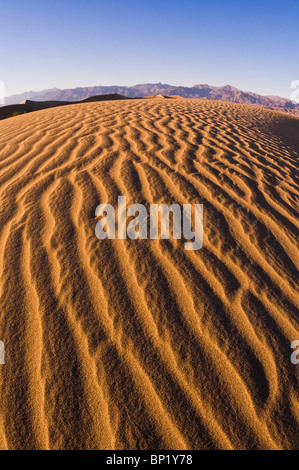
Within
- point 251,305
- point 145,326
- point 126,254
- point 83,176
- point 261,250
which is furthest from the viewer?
point 83,176

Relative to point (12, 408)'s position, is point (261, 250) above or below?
above

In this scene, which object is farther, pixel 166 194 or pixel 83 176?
pixel 83 176

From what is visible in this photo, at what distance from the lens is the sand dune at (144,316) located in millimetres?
1341

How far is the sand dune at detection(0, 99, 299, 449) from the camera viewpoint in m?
1.34

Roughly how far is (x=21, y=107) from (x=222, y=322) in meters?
15.1

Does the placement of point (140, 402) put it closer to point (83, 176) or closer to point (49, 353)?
point (49, 353)

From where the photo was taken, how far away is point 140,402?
1393 mm

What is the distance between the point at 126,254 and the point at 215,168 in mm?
1867

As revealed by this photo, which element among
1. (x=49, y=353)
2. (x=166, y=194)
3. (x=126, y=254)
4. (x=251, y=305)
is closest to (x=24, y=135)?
(x=166, y=194)

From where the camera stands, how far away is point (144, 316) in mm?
1737

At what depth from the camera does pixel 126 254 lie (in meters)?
2.16
